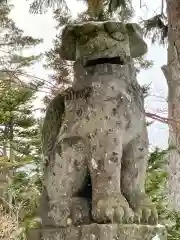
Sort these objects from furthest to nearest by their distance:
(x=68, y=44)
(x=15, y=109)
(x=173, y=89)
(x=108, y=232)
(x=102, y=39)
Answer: (x=15, y=109), (x=173, y=89), (x=68, y=44), (x=102, y=39), (x=108, y=232)

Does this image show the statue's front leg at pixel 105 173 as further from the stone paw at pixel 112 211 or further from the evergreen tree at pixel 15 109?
the evergreen tree at pixel 15 109

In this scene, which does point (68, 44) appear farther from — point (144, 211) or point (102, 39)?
point (144, 211)

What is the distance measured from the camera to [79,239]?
176cm

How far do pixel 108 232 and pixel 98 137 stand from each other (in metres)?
0.33

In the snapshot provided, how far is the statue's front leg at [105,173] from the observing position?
175 centimetres

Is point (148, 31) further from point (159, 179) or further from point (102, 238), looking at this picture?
point (102, 238)

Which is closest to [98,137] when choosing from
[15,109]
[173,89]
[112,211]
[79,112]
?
[79,112]

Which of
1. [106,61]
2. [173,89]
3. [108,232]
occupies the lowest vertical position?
[108,232]

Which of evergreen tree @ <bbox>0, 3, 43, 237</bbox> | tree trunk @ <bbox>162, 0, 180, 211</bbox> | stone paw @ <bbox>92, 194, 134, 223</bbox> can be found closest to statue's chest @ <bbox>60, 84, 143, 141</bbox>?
stone paw @ <bbox>92, 194, 134, 223</bbox>

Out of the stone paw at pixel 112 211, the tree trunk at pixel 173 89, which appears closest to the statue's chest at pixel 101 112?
the stone paw at pixel 112 211

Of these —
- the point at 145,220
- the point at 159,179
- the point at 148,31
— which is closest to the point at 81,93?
the point at 145,220

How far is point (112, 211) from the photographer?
5.62 ft

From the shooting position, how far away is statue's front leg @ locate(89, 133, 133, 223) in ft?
5.74

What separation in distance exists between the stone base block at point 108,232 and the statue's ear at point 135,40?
68 cm
